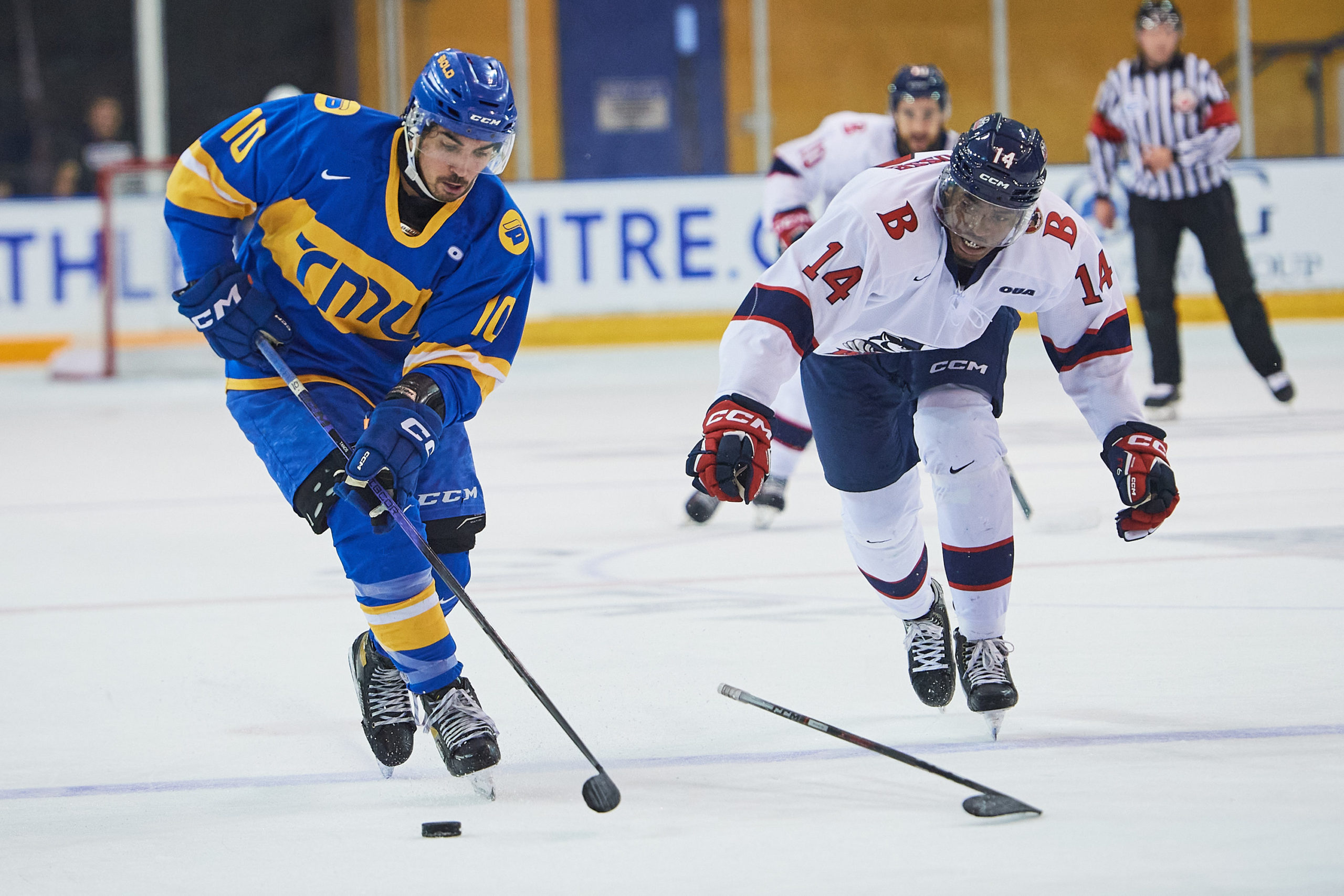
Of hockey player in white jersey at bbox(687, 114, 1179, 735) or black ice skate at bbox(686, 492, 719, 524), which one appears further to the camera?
black ice skate at bbox(686, 492, 719, 524)

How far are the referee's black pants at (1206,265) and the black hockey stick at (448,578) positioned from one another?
4296 mm

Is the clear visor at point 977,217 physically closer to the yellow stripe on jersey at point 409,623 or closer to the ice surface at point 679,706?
the ice surface at point 679,706

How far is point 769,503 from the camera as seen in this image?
175 inches

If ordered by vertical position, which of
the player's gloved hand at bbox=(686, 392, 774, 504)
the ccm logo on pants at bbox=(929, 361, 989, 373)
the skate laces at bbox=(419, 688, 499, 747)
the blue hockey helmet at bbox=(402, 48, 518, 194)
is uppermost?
the blue hockey helmet at bbox=(402, 48, 518, 194)

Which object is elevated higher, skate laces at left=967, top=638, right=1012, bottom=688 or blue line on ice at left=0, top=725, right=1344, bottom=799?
skate laces at left=967, top=638, right=1012, bottom=688

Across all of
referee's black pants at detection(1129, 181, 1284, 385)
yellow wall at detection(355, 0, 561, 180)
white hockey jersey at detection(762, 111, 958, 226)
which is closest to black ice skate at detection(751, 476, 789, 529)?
white hockey jersey at detection(762, 111, 958, 226)

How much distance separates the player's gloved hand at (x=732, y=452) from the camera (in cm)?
228

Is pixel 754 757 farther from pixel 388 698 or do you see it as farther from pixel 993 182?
pixel 993 182

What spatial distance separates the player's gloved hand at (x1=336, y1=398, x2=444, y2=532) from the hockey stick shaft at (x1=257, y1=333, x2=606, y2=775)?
15 mm

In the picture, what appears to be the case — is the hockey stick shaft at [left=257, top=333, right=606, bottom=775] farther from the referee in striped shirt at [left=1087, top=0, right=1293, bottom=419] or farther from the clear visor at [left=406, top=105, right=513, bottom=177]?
the referee in striped shirt at [left=1087, top=0, right=1293, bottom=419]

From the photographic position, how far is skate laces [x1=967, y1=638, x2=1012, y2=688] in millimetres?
2525

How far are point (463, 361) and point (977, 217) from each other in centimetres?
74

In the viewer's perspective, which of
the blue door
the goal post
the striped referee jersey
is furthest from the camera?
the blue door

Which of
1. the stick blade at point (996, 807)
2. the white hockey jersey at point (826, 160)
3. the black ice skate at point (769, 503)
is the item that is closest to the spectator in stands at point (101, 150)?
the white hockey jersey at point (826, 160)
